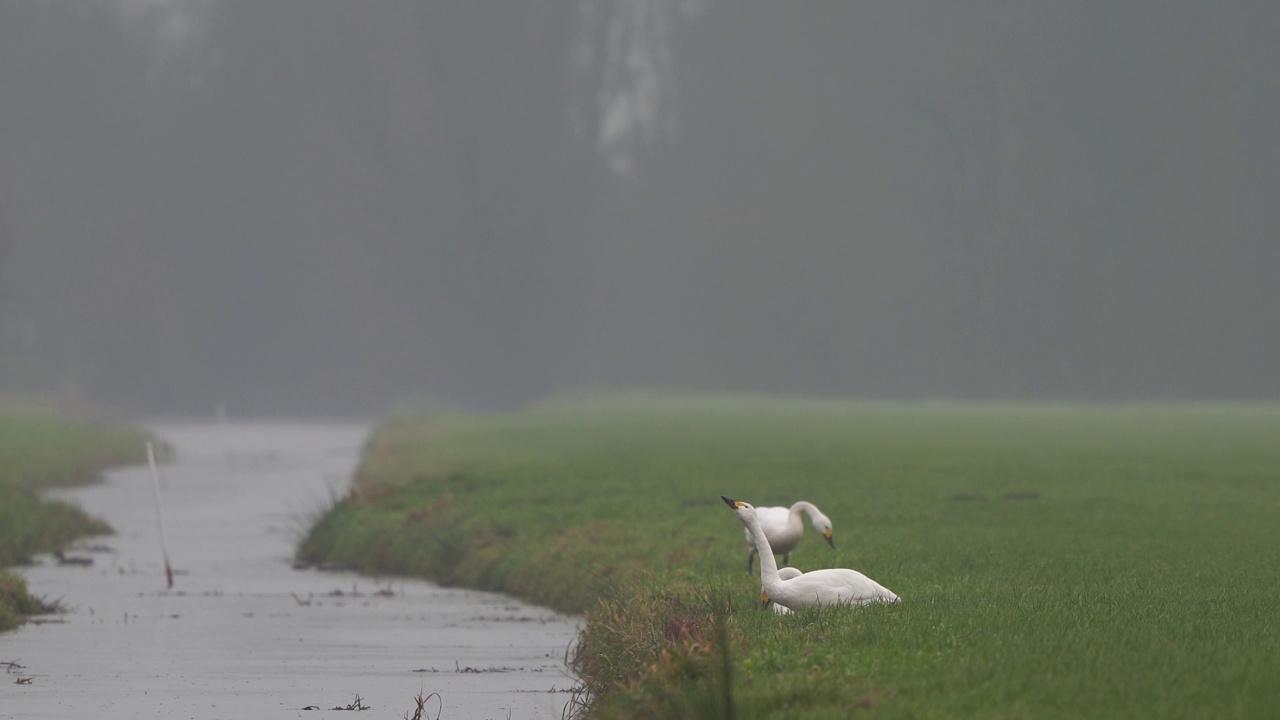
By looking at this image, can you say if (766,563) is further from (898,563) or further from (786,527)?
(898,563)

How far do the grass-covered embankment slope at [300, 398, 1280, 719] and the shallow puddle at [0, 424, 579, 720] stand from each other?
1244 millimetres

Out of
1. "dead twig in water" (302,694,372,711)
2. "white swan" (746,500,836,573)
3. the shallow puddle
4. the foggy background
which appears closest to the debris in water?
the shallow puddle

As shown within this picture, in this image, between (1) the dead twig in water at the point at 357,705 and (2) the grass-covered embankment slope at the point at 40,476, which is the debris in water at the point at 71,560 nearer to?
(2) the grass-covered embankment slope at the point at 40,476

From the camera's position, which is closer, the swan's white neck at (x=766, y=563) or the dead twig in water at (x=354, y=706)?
the swan's white neck at (x=766, y=563)

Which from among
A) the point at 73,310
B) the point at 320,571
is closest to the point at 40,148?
the point at 73,310

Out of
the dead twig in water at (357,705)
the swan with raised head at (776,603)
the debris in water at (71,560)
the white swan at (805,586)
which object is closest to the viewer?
the white swan at (805,586)

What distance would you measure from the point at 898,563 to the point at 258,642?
9.07 meters

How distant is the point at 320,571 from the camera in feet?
124

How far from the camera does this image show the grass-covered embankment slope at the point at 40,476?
37.6 meters

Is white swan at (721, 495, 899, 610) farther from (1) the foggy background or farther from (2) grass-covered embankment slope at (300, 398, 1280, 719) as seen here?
(1) the foggy background

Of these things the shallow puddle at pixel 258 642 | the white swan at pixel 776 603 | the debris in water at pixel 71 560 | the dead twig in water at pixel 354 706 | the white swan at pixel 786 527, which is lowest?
the dead twig in water at pixel 354 706

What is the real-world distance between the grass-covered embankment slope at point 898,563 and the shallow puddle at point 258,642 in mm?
1244

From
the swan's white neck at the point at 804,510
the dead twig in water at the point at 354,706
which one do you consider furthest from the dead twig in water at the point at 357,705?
the swan's white neck at the point at 804,510

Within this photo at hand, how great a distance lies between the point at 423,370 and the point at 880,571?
6669 inches
